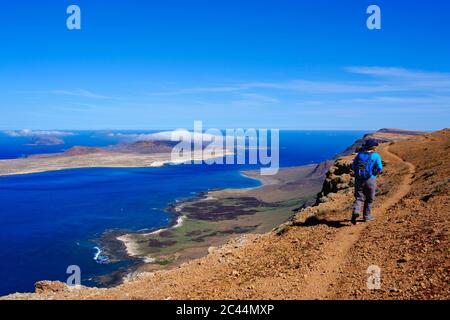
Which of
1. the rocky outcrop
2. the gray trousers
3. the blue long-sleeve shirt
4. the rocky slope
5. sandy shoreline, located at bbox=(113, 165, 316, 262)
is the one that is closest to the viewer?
the rocky slope

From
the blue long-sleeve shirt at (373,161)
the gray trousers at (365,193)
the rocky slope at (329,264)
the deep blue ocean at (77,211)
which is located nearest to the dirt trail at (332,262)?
the rocky slope at (329,264)

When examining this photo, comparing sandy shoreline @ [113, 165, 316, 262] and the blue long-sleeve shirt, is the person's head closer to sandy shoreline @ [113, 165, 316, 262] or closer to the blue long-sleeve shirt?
the blue long-sleeve shirt

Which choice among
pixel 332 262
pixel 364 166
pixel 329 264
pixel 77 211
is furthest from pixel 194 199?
pixel 329 264

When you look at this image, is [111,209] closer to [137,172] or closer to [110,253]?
[110,253]

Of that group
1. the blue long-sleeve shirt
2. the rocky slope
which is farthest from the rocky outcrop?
the blue long-sleeve shirt

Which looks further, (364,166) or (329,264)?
(364,166)

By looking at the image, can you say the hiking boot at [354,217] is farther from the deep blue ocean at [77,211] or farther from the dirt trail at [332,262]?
the deep blue ocean at [77,211]

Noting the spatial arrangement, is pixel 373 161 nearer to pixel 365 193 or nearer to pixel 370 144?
pixel 370 144
